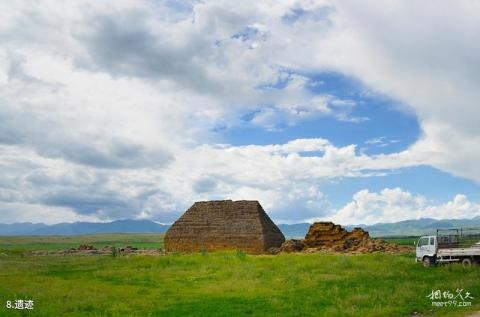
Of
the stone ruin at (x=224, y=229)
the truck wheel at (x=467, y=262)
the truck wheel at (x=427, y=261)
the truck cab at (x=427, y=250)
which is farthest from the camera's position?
the stone ruin at (x=224, y=229)

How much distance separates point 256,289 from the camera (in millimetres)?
23875

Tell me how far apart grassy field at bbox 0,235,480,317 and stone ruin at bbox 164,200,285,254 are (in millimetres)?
16471

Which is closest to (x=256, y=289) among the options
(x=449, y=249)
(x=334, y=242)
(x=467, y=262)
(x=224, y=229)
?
(x=449, y=249)

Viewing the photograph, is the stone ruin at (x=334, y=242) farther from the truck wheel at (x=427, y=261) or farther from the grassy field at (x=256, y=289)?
the truck wheel at (x=427, y=261)

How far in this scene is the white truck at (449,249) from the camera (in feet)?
94.7

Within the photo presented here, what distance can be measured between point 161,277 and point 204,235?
24908 mm

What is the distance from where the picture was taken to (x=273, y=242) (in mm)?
55344

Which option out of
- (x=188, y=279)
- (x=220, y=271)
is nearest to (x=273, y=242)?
(x=220, y=271)

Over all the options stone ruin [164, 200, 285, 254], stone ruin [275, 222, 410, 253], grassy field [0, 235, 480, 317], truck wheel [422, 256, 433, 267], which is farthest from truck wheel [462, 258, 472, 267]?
stone ruin [164, 200, 285, 254]

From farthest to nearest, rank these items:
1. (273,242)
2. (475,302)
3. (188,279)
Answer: (273,242) < (188,279) < (475,302)

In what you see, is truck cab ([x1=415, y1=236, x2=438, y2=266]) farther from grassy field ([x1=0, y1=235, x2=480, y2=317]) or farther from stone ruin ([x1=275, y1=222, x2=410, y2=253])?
stone ruin ([x1=275, y1=222, x2=410, y2=253])

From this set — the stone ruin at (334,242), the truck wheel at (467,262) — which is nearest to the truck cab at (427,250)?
the truck wheel at (467,262)

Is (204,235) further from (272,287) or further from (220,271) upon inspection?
(272,287)

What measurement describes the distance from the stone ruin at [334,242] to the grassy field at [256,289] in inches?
452
